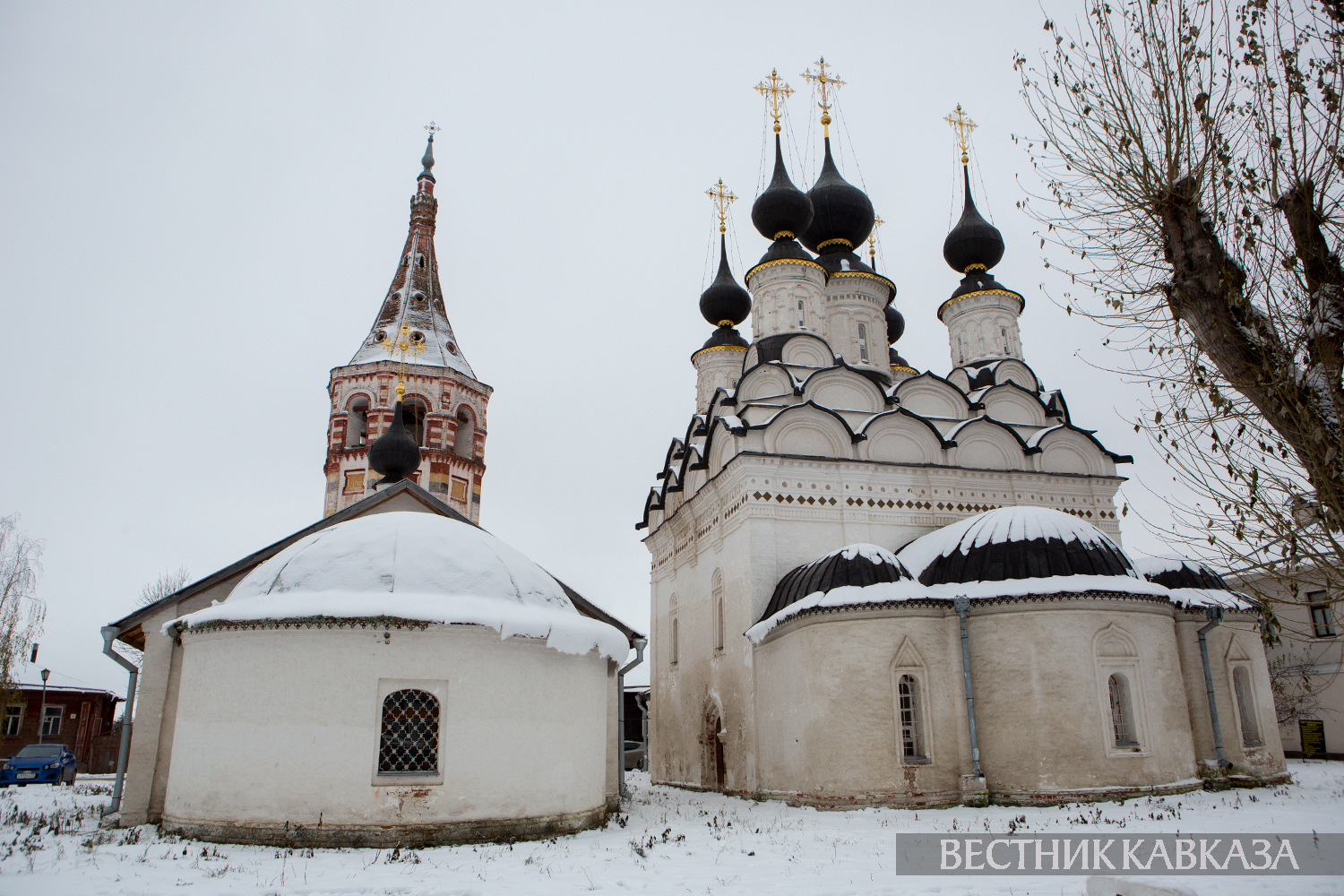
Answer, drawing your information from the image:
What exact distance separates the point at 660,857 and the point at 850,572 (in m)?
4.87

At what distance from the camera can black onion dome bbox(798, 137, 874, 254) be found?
1869cm

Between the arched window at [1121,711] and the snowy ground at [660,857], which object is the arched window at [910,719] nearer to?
the snowy ground at [660,857]

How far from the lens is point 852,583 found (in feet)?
36.0

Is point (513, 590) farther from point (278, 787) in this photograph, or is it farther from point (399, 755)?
point (278, 787)

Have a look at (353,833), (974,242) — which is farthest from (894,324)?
(353,833)

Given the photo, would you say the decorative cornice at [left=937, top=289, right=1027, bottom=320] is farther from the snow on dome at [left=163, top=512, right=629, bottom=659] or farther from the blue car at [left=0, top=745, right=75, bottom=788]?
the blue car at [left=0, top=745, right=75, bottom=788]

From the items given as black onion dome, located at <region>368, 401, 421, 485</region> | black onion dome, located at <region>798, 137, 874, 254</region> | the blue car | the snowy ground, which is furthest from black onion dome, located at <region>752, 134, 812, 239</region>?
the blue car

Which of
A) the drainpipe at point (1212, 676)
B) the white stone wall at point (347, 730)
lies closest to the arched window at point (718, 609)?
the white stone wall at point (347, 730)

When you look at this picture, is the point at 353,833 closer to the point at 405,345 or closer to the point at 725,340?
the point at 725,340

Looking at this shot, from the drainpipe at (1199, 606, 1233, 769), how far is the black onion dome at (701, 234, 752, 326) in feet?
40.0

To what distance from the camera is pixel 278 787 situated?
293 inches

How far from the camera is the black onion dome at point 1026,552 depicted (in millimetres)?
10594

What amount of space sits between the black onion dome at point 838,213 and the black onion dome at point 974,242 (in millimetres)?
1841

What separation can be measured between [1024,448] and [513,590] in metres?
9.90
